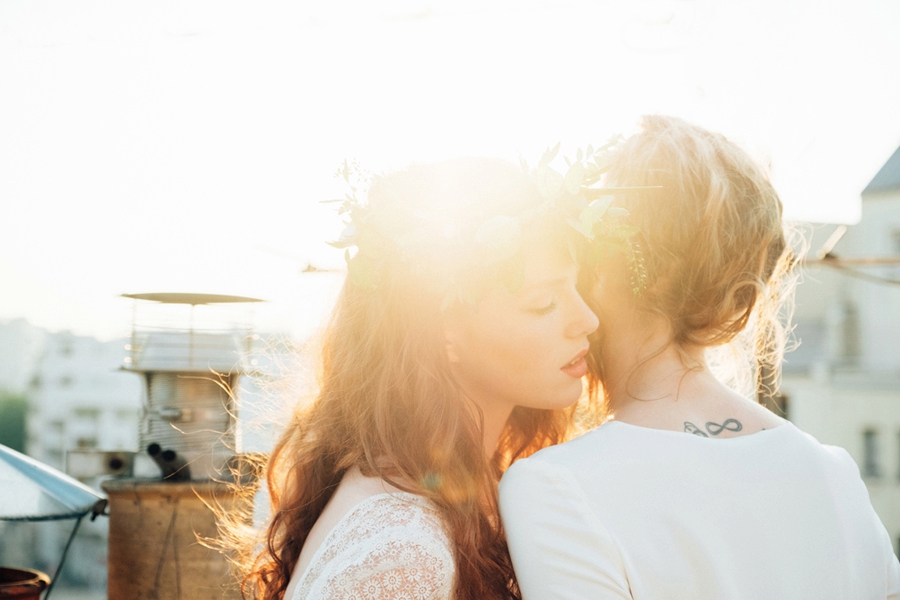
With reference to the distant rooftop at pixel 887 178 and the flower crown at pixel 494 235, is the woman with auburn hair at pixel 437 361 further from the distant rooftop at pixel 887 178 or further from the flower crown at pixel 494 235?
the distant rooftop at pixel 887 178

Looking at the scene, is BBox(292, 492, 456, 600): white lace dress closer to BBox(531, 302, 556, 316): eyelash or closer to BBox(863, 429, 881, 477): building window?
BBox(531, 302, 556, 316): eyelash

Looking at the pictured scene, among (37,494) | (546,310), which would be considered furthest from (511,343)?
(37,494)

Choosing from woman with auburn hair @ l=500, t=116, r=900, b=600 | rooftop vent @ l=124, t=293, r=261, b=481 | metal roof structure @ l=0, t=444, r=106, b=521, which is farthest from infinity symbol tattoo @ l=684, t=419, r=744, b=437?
metal roof structure @ l=0, t=444, r=106, b=521

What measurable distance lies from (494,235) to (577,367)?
36 centimetres

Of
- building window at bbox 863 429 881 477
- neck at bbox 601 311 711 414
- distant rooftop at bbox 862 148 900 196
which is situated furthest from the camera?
distant rooftop at bbox 862 148 900 196

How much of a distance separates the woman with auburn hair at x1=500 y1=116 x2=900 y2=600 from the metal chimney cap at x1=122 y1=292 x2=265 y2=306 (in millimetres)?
2306

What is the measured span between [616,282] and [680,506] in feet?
1.75

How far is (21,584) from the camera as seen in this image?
311 cm

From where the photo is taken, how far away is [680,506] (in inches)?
46.2

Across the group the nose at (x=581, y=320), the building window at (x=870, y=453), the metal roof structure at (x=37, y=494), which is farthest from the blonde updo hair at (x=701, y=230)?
the building window at (x=870, y=453)

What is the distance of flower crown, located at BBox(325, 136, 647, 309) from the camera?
4.79 feet

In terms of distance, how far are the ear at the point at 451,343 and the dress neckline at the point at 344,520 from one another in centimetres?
37

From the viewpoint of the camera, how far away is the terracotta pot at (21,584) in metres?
3.06

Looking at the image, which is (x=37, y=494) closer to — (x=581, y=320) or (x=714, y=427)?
(x=581, y=320)
